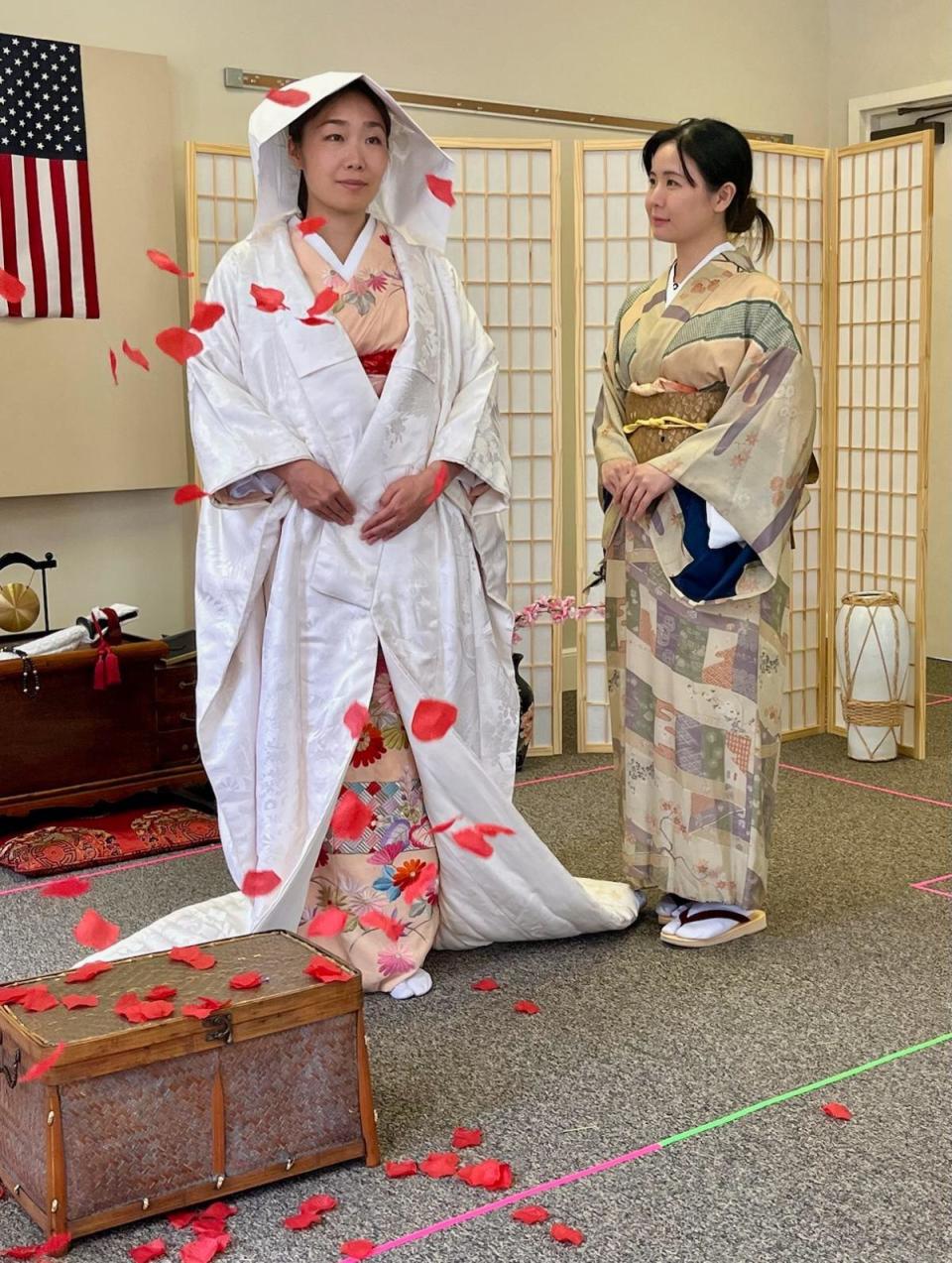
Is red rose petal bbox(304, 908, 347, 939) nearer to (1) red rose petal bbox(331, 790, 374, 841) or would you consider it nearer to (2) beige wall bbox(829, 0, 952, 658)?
(1) red rose petal bbox(331, 790, 374, 841)

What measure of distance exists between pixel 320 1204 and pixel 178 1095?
0.24m

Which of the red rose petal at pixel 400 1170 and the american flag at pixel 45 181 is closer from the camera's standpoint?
the red rose petal at pixel 400 1170

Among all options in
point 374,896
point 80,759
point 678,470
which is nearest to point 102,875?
point 80,759

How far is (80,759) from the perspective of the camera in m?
3.99

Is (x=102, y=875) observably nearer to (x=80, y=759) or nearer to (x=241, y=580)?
(x=80, y=759)

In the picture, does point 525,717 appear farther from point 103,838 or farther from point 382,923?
point 382,923

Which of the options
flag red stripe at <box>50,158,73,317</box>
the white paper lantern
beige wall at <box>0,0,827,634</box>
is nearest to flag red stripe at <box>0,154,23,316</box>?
flag red stripe at <box>50,158,73,317</box>

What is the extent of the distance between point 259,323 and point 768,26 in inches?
157

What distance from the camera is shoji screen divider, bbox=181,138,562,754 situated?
4586 millimetres

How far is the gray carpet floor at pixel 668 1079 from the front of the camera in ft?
6.55

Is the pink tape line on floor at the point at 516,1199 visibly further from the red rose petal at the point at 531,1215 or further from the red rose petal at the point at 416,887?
the red rose petal at the point at 416,887

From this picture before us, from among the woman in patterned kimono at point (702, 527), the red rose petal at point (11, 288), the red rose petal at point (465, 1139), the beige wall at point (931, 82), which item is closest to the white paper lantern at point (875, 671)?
the woman in patterned kimono at point (702, 527)

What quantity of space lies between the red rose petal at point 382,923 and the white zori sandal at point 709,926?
0.54m

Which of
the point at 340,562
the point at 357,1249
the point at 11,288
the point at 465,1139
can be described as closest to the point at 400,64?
the point at 11,288
